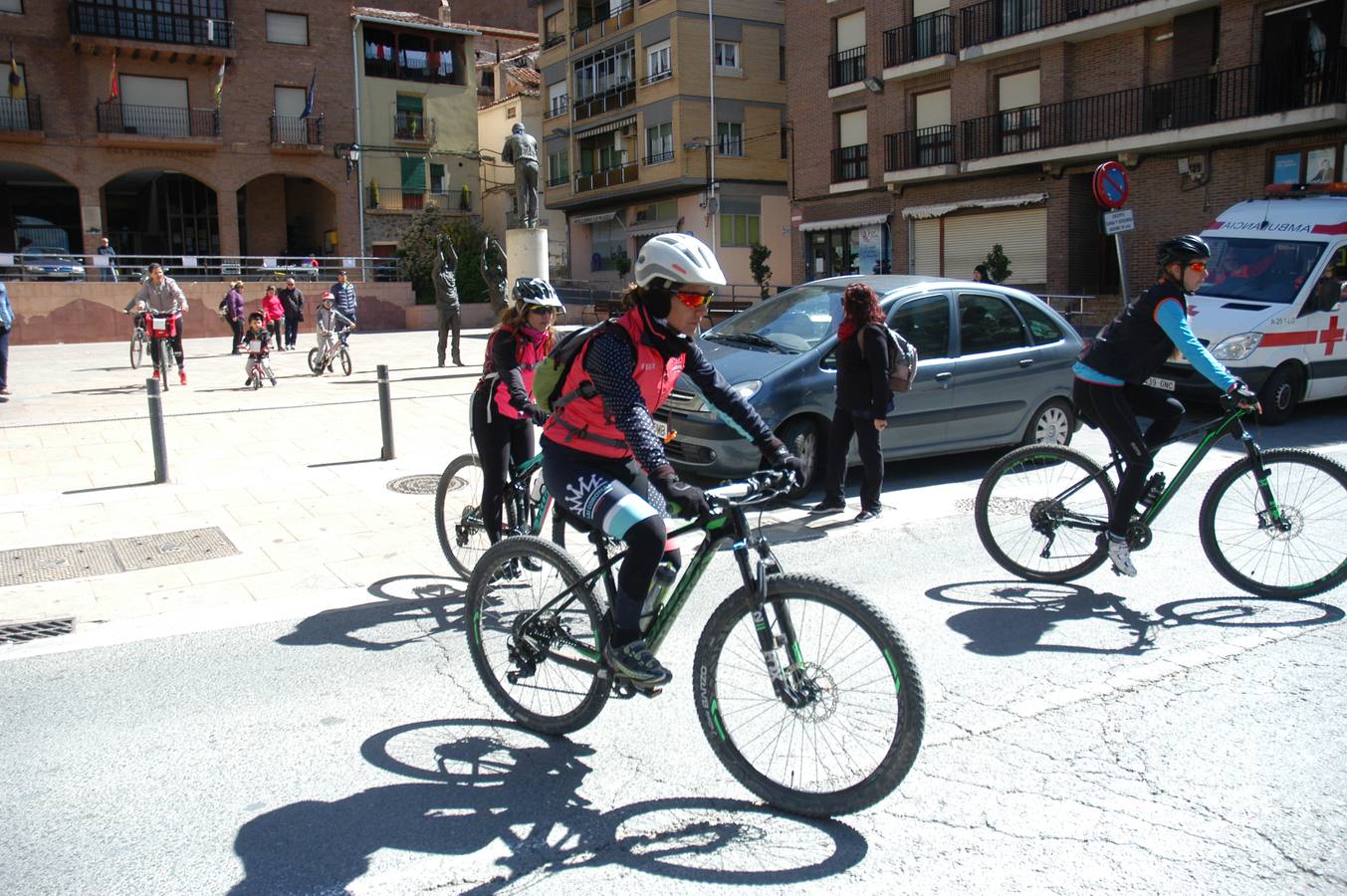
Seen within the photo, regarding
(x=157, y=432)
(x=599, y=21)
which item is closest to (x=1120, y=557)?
(x=157, y=432)

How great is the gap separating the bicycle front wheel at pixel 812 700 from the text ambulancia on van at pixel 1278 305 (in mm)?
9521

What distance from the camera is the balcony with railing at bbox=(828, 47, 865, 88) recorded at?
34938 millimetres

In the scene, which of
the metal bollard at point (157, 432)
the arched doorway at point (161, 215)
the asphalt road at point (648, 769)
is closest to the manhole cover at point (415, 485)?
Result: the metal bollard at point (157, 432)

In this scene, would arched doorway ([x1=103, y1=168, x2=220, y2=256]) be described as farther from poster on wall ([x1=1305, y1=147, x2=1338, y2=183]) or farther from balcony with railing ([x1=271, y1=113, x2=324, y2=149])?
poster on wall ([x1=1305, y1=147, x2=1338, y2=183])

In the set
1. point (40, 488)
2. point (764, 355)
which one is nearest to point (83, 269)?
point (40, 488)

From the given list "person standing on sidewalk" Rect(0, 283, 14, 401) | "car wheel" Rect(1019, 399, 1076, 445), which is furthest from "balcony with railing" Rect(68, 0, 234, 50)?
"car wheel" Rect(1019, 399, 1076, 445)

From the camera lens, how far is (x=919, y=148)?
33219 millimetres

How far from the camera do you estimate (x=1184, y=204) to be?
2652 cm

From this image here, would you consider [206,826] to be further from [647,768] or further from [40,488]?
[40,488]

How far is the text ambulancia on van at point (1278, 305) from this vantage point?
12039 millimetres

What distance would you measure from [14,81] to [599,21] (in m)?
22.5

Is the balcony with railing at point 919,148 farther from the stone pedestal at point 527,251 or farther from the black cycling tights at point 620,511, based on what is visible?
the black cycling tights at point 620,511

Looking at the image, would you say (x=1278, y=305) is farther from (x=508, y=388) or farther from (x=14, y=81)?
(x=14, y=81)

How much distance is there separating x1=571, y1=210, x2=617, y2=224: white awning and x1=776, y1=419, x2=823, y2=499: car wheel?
132ft
